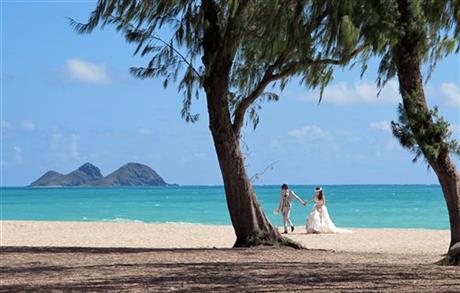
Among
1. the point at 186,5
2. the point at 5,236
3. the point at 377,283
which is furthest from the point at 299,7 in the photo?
the point at 5,236

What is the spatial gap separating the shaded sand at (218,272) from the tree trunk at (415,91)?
1.41 metres

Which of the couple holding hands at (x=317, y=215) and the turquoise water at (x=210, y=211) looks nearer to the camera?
the couple holding hands at (x=317, y=215)

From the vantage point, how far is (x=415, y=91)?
1283cm

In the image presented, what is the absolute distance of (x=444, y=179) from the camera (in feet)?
45.8

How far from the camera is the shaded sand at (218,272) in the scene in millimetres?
10062

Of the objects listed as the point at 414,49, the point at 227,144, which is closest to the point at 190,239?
the point at 227,144

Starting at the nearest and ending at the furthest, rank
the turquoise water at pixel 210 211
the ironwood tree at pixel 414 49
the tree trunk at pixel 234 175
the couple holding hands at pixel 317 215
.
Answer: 1. the ironwood tree at pixel 414 49
2. the tree trunk at pixel 234 175
3. the couple holding hands at pixel 317 215
4. the turquoise water at pixel 210 211

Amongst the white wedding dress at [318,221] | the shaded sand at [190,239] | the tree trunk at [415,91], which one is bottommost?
the shaded sand at [190,239]

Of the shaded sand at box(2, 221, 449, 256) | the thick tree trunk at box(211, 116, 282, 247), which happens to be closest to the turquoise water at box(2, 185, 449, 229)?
the shaded sand at box(2, 221, 449, 256)

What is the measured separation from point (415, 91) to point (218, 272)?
3.86 metres

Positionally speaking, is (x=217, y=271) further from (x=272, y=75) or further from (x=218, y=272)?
(x=272, y=75)

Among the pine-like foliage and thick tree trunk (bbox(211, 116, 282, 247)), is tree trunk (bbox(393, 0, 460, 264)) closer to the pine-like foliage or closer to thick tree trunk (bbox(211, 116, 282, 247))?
the pine-like foliage

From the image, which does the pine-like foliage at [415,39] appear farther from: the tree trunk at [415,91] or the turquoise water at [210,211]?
the turquoise water at [210,211]

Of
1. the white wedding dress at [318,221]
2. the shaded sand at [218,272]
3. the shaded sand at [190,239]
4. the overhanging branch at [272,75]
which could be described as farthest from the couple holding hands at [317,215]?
the shaded sand at [218,272]
